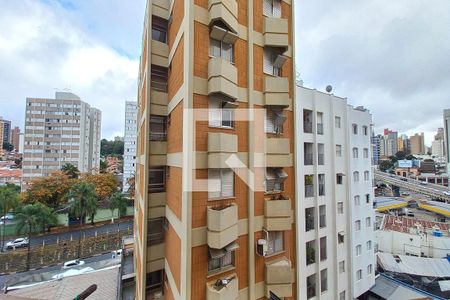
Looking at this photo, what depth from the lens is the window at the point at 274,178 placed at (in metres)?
7.03

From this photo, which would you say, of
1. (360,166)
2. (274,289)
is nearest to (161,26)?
(274,289)

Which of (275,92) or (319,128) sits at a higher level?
(275,92)

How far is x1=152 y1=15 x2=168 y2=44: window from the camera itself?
833cm

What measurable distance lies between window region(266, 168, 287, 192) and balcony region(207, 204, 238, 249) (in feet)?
6.82

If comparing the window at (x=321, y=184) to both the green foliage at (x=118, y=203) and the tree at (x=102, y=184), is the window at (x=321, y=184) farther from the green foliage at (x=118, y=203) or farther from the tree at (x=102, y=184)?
the tree at (x=102, y=184)

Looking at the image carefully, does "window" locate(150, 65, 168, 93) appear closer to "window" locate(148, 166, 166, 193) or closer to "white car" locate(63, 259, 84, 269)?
"window" locate(148, 166, 166, 193)

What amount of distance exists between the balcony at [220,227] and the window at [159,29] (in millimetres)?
7116

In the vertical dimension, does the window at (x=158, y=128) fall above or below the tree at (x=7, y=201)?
above

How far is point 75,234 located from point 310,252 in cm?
3393

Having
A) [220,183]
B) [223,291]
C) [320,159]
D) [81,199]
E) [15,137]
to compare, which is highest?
[15,137]

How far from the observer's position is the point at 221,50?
6.02m

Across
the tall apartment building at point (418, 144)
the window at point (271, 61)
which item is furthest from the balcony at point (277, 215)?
the tall apartment building at point (418, 144)

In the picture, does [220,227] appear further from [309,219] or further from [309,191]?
[309,219]

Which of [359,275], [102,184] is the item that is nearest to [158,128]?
[359,275]
